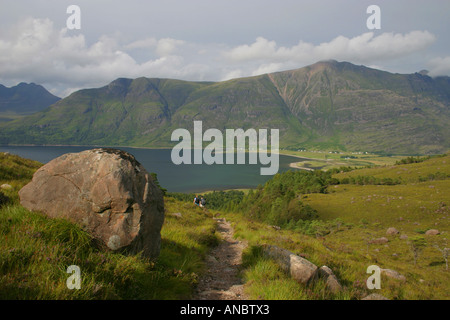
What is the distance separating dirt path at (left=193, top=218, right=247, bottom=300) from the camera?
7277 mm

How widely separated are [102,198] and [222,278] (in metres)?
5.36

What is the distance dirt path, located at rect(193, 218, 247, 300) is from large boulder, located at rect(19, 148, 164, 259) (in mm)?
2090

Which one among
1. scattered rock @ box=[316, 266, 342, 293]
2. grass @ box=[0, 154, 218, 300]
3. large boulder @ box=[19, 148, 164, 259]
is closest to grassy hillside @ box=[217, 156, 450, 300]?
scattered rock @ box=[316, 266, 342, 293]

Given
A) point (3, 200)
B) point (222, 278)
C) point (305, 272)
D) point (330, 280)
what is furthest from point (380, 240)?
point (3, 200)

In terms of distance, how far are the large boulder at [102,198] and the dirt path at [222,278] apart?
2090 millimetres

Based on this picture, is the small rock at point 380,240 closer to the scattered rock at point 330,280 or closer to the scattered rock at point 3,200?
the scattered rock at point 330,280

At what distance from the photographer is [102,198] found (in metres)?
7.00

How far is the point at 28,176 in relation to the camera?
1517cm

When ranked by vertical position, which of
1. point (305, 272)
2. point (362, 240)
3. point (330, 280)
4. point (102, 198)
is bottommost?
point (362, 240)

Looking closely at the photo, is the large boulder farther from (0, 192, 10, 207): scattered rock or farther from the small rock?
the small rock

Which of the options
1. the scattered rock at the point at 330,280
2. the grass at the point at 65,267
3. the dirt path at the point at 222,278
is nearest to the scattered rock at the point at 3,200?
the grass at the point at 65,267

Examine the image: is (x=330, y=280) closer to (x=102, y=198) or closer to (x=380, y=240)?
(x=102, y=198)

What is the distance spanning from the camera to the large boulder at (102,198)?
6.93 meters
